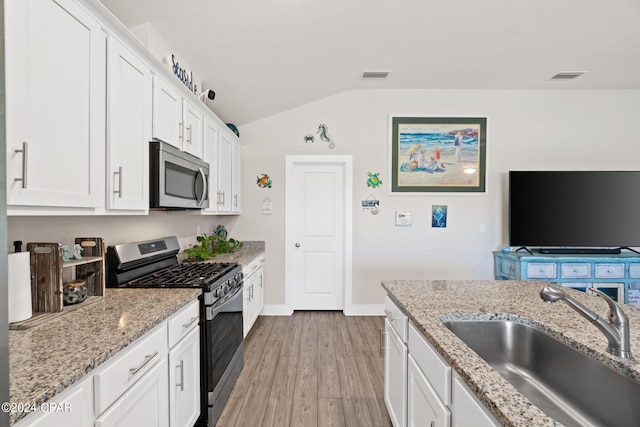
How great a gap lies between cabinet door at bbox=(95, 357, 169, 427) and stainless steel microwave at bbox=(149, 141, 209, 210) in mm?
938

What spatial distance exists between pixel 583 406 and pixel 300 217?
10.9 feet

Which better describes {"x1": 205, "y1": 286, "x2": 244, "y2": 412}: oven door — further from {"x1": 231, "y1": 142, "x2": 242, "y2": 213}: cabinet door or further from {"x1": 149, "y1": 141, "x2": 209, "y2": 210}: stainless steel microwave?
{"x1": 231, "y1": 142, "x2": 242, "y2": 213}: cabinet door

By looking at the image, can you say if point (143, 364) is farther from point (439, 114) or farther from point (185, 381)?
point (439, 114)

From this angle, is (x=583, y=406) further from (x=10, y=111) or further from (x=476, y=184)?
(x=476, y=184)

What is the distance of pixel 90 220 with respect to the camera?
5.89 feet

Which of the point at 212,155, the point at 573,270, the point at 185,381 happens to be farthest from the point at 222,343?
the point at 573,270

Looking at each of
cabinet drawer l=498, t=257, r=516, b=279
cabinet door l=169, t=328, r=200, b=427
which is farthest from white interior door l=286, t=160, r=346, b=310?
cabinet door l=169, t=328, r=200, b=427

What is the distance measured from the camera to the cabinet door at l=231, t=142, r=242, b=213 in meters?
3.54

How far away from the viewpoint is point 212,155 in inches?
112

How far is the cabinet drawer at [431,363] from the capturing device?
1.01 meters

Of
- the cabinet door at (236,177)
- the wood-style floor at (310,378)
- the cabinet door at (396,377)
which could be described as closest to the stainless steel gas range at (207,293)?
the wood-style floor at (310,378)

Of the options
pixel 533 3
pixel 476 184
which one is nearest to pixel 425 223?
pixel 476 184

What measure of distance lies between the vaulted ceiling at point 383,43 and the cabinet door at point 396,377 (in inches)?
90.5

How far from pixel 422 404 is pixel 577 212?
3707 mm
